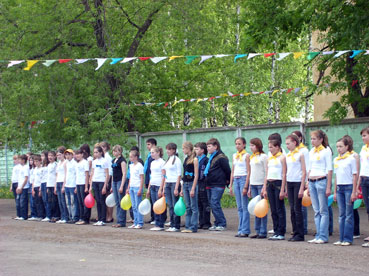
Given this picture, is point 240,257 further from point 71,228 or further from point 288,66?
point 288,66

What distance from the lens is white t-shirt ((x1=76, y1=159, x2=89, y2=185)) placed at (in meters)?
15.5

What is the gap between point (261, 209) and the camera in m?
11.7

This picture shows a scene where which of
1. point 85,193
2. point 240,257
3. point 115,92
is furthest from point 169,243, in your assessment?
point 115,92

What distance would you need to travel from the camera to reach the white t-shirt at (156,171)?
1398 centimetres

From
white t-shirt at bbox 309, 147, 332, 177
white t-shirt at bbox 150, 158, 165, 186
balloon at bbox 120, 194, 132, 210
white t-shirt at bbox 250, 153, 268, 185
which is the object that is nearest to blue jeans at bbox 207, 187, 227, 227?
white t-shirt at bbox 150, 158, 165, 186

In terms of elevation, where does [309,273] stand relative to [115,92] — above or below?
below

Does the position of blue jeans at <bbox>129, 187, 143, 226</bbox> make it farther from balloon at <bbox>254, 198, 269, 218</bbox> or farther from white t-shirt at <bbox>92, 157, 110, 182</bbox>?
balloon at <bbox>254, 198, 269, 218</bbox>

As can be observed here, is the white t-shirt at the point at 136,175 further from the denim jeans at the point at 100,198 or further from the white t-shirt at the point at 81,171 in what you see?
Result: the white t-shirt at the point at 81,171

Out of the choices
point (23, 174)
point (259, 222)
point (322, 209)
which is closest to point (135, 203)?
point (259, 222)

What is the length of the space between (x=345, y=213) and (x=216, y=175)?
10.6 ft

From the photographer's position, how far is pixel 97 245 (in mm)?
11273

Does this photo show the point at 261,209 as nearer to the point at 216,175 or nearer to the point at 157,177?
the point at 216,175

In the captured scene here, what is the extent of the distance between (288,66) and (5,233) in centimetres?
3033

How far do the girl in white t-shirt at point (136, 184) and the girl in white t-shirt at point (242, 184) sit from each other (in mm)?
2281
